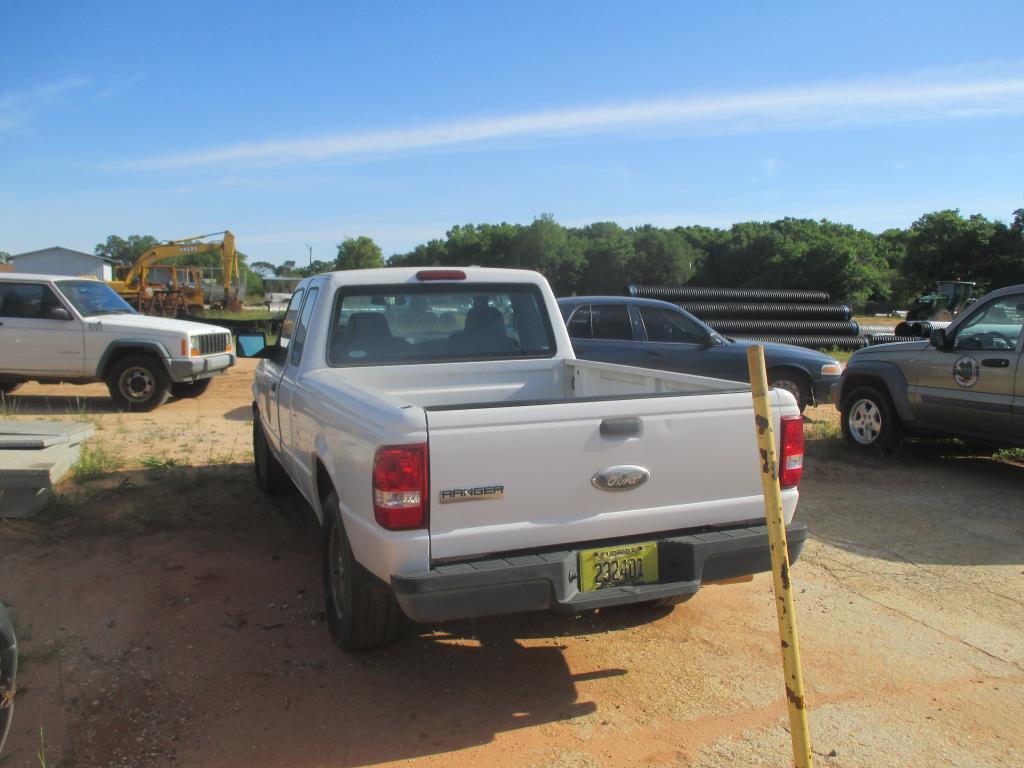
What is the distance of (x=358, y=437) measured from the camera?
135 inches

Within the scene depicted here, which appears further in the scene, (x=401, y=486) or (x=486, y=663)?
(x=486, y=663)

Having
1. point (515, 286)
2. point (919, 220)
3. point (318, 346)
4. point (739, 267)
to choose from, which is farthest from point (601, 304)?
point (739, 267)

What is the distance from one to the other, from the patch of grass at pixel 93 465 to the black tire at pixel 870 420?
289 inches

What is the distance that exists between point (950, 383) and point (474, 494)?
20.2 feet

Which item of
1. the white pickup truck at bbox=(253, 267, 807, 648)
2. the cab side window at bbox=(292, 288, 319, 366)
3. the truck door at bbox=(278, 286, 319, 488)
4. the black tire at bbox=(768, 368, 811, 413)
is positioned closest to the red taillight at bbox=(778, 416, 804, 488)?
the white pickup truck at bbox=(253, 267, 807, 648)

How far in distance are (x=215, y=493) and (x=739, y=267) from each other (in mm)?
69928

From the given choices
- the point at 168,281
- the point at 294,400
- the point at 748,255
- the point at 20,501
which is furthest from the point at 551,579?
the point at 748,255

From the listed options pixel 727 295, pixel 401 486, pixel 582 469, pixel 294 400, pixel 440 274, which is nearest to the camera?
pixel 401 486

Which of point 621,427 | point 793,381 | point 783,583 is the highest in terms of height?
point 621,427

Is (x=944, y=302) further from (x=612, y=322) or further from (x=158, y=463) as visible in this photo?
(x=158, y=463)

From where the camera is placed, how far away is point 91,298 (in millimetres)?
12109

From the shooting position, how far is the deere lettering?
3205 millimetres

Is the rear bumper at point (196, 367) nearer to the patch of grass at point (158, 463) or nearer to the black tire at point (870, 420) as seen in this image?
the patch of grass at point (158, 463)

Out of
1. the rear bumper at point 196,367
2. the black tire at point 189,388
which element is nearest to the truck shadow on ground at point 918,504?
the rear bumper at point 196,367
